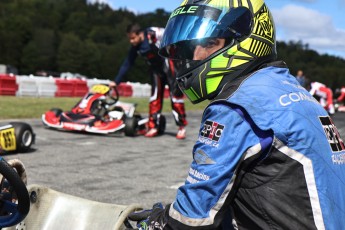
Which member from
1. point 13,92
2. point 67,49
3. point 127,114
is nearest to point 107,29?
point 67,49

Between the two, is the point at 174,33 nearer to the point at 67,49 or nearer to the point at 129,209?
the point at 129,209

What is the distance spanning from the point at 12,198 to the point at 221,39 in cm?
104

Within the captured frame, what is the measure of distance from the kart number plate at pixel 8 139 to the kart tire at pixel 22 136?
45 mm

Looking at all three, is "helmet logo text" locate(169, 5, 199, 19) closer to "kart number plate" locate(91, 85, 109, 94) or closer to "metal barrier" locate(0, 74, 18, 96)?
"kart number plate" locate(91, 85, 109, 94)

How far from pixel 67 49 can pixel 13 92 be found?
7031 cm

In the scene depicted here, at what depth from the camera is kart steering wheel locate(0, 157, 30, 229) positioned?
185cm

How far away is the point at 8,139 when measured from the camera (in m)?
5.69

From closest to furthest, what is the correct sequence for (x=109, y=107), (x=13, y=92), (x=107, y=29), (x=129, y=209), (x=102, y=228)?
(x=129, y=209)
(x=102, y=228)
(x=109, y=107)
(x=13, y=92)
(x=107, y=29)

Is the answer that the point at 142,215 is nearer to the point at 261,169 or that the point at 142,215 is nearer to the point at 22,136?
the point at 261,169

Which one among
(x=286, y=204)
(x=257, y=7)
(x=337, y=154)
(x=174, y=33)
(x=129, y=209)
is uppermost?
(x=257, y=7)

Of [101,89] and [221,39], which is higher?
[221,39]

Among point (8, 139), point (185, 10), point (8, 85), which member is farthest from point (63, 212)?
point (8, 85)

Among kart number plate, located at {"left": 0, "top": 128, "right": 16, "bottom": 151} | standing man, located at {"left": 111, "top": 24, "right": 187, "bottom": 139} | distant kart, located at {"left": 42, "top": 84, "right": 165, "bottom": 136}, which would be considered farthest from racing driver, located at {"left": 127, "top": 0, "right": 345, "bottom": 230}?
distant kart, located at {"left": 42, "top": 84, "right": 165, "bottom": 136}

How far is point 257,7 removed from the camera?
1879 mm
